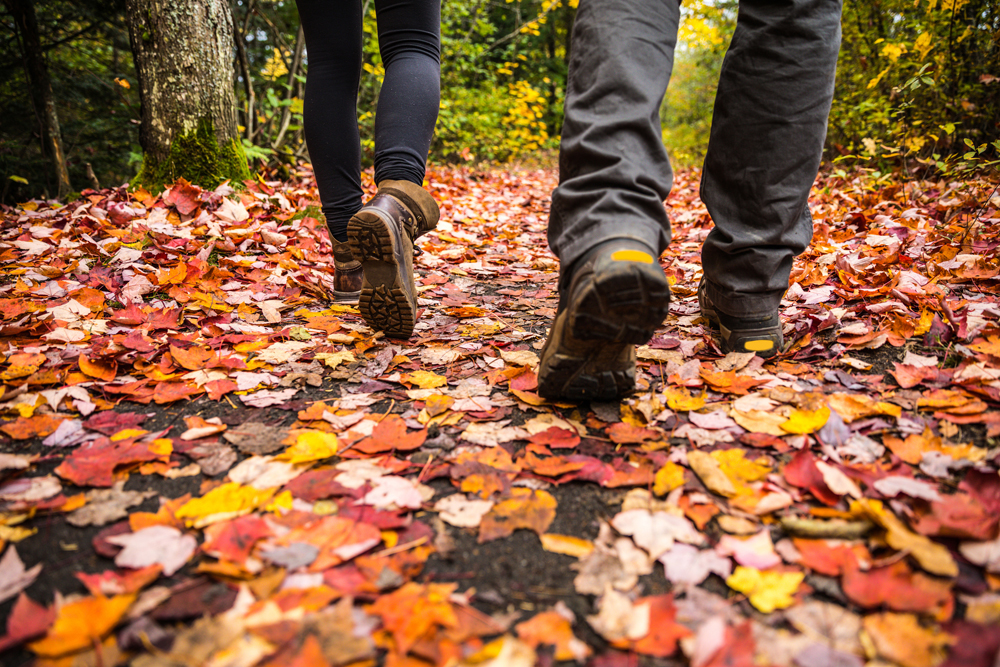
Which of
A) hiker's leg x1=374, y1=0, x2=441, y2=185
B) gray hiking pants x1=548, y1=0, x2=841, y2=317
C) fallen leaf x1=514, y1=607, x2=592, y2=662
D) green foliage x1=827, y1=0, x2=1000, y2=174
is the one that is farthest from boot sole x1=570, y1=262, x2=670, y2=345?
green foliage x1=827, y1=0, x2=1000, y2=174

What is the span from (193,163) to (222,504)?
2890 millimetres

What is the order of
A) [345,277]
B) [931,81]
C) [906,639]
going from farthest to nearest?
[931,81] < [345,277] < [906,639]

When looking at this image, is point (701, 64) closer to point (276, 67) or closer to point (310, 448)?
point (276, 67)

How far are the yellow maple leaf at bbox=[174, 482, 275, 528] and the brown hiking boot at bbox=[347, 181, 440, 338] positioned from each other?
2.40ft

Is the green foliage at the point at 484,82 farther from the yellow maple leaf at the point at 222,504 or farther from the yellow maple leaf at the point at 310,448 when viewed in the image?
the yellow maple leaf at the point at 222,504

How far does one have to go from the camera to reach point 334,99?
5.72 feet

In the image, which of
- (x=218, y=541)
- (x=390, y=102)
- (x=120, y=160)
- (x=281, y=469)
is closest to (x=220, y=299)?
(x=390, y=102)

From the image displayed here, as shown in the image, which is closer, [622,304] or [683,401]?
[622,304]

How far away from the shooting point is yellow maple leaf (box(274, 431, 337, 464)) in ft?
3.52

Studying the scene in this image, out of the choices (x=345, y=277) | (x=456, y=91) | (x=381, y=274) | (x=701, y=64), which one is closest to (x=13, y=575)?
(x=381, y=274)

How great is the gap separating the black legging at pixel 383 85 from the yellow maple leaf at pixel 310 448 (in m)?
0.88

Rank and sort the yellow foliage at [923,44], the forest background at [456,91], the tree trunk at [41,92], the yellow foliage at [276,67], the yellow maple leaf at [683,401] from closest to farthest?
the yellow maple leaf at [683,401] → the yellow foliage at [923,44] → the forest background at [456,91] → the tree trunk at [41,92] → the yellow foliage at [276,67]

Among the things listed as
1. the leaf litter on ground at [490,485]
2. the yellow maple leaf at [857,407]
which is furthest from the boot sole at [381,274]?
the yellow maple leaf at [857,407]

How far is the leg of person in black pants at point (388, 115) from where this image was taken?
5.23 ft
